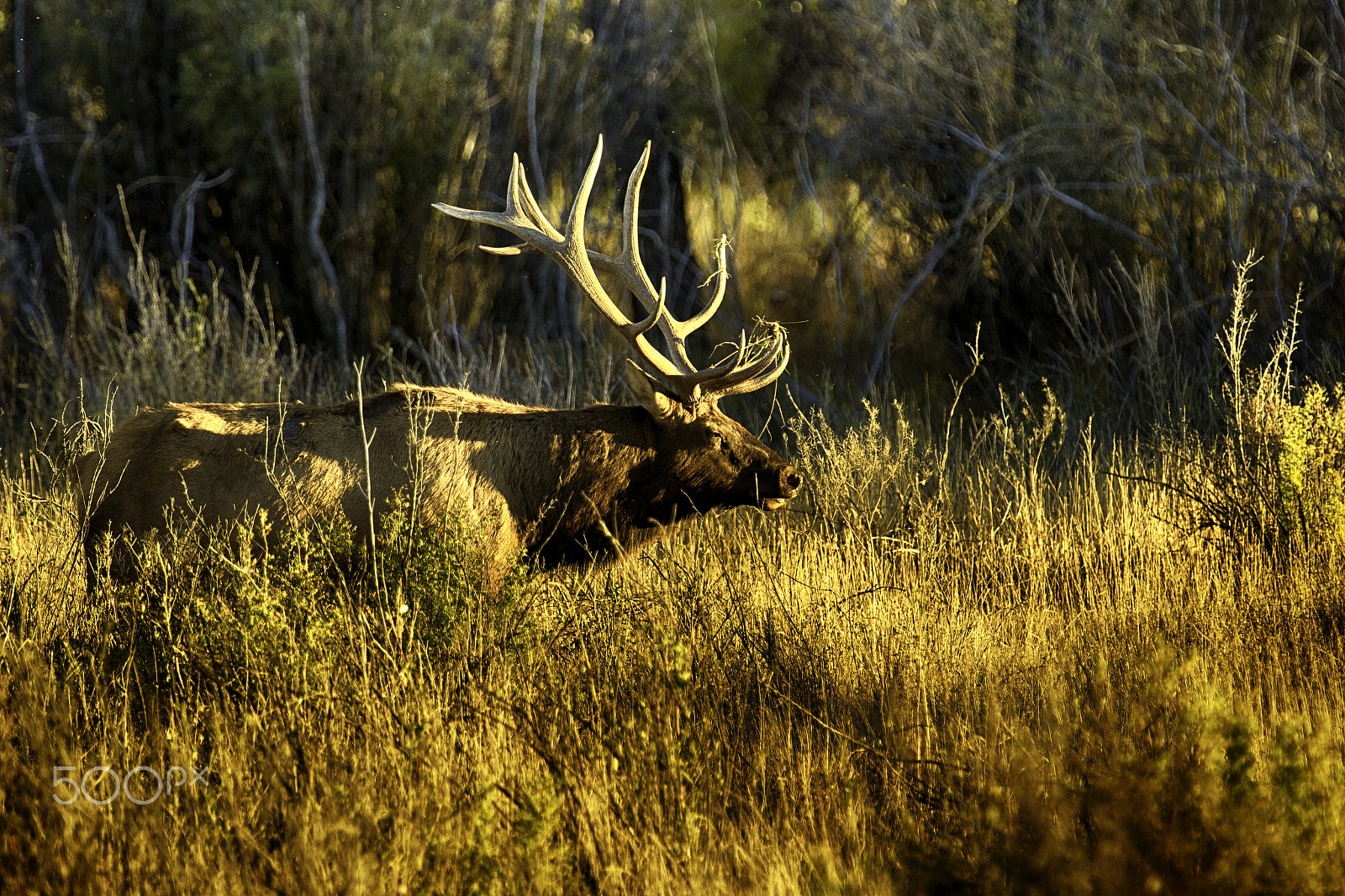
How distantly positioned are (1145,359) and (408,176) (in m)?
6.29

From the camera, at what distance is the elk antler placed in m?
4.39

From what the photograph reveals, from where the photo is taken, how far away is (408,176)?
384 inches

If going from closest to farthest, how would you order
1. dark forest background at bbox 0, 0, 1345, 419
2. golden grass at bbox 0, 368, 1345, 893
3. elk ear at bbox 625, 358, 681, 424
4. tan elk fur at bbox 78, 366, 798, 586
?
golden grass at bbox 0, 368, 1345, 893 < tan elk fur at bbox 78, 366, 798, 586 < elk ear at bbox 625, 358, 681, 424 < dark forest background at bbox 0, 0, 1345, 419

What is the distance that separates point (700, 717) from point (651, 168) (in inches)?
366

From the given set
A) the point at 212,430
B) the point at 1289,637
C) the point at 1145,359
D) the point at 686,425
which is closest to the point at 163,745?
the point at 212,430

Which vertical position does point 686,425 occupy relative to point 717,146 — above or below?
below

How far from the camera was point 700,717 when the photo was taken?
3.04m

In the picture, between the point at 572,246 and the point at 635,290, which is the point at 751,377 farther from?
the point at 572,246

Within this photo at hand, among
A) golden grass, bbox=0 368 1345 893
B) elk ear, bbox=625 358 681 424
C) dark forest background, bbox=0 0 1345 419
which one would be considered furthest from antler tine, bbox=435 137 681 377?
dark forest background, bbox=0 0 1345 419

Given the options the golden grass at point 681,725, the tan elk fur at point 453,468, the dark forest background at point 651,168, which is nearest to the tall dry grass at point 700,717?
the golden grass at point 681,725

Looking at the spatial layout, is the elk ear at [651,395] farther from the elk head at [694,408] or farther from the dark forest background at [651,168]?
the dark forest background at [651,168]

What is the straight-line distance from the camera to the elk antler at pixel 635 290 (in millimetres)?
4391

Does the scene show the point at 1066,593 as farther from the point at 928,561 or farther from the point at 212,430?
the point at 212,430

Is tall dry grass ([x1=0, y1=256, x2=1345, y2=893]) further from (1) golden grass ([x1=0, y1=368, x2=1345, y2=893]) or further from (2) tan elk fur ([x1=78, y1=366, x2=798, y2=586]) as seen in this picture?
(2) tan elk fur ([x1=78, y1=366, x2=798, y2=586])
